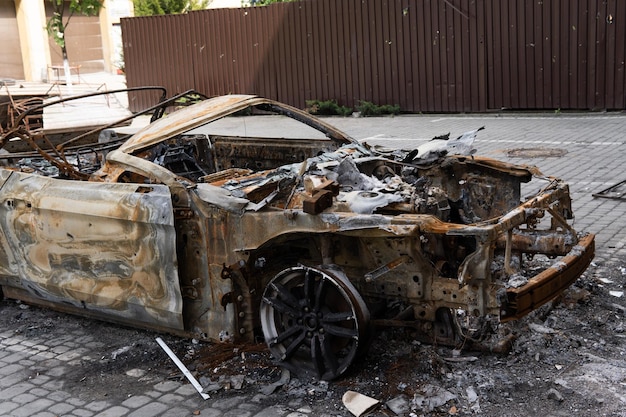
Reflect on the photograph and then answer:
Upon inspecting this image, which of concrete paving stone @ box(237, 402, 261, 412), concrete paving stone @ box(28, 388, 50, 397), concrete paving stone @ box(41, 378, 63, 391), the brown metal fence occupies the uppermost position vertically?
the brown metal fence

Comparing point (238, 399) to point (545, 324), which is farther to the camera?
point (545, 324)

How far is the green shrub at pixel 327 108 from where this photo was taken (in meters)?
19.7

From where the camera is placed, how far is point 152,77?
23.5m

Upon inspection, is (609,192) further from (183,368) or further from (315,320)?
(183,368)

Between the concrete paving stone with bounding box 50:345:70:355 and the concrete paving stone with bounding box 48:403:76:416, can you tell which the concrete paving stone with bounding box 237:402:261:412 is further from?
the concrete paving stone with bounding box 50:345:70:355

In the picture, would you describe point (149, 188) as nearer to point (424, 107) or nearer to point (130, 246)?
point (130, 246)

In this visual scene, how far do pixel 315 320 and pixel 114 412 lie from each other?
135cm

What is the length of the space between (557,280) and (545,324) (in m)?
0.90

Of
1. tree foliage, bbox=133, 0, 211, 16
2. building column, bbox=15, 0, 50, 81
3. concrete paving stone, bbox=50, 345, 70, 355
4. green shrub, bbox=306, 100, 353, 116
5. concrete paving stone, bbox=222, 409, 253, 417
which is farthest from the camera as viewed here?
building column, bbox=15, 0, 50, 81

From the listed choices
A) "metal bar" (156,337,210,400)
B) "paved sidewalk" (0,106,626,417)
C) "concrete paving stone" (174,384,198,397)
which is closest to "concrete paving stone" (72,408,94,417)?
"paved sidewalk" (0,106,626,417)

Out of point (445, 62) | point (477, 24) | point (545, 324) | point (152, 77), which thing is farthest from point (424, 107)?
point (545, 324)

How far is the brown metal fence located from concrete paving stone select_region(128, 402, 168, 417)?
13947 millimetres

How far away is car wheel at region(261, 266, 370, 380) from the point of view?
4.58m

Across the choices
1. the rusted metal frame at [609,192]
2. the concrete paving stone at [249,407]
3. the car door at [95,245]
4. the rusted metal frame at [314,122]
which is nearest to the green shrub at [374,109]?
the rusted metal frame at [609,192]
